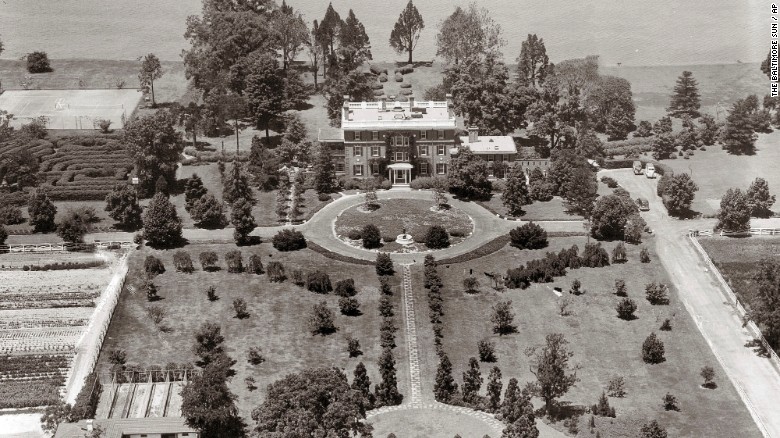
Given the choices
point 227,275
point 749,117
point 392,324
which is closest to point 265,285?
point 227,275

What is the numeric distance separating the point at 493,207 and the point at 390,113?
73.6ft

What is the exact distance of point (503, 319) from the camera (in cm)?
13475

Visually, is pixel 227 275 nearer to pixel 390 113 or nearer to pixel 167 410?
pixel 167 410

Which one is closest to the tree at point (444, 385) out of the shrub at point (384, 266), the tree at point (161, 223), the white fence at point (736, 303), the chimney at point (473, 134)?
the shrub at point (384, 266)

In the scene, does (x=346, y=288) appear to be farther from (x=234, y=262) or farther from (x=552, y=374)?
(x=552, y=374)

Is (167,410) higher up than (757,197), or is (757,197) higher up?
(757,197)

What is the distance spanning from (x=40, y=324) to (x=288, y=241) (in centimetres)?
3199

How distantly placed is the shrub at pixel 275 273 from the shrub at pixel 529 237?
2949 cm

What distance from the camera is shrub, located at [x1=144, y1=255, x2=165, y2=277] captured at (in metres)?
146

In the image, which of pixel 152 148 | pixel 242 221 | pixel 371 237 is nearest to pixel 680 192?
pixel 371 237

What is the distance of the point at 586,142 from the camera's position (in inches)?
7136

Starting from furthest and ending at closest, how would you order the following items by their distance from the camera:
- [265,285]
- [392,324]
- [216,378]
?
1. [265,285]
2. [392,324]
3. [216,378]

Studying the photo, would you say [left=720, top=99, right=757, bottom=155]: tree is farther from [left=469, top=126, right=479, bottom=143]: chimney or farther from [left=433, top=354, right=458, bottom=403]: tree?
[left=433, top=354, right=458, bottom=403]: tree

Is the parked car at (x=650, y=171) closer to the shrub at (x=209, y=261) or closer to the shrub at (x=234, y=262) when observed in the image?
the shrub at (x=234, y=262)
